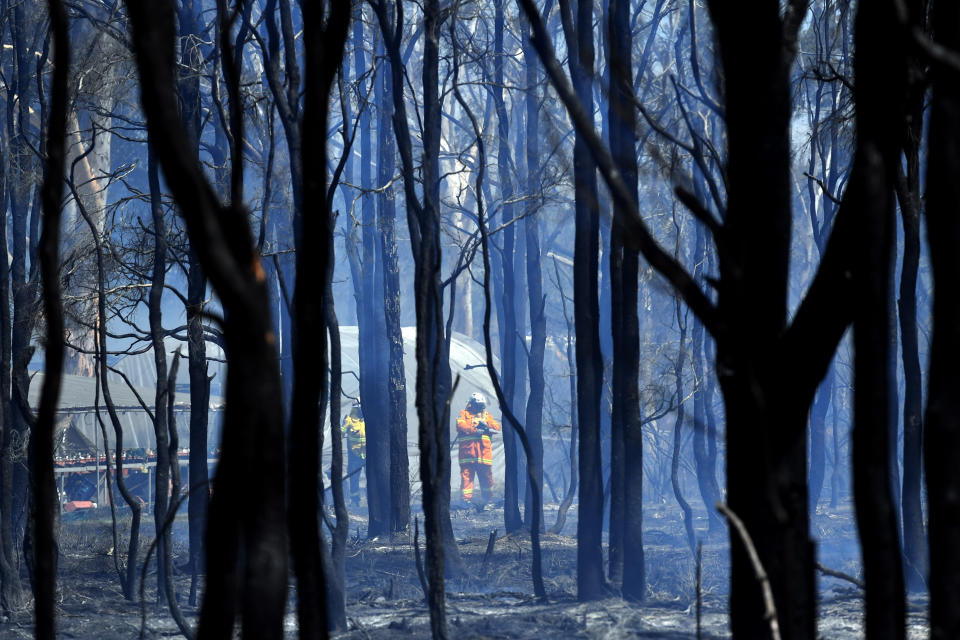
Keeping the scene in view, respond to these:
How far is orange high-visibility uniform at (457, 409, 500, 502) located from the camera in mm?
23859

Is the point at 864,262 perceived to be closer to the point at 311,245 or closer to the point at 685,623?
the point at 311,245

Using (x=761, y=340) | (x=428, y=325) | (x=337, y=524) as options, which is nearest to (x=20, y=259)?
(x=337, y=524)

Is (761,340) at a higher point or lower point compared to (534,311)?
lower

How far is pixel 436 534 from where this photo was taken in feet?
13.1

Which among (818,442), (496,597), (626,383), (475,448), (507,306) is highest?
→ (507,306)

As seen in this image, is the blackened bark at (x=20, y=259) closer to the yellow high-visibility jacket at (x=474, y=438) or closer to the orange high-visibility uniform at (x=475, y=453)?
the yellow high-visibility jacket at (x=474, y=438)

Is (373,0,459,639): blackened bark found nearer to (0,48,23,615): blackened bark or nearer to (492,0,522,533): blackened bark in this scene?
(0,48,23,615): blackened bark

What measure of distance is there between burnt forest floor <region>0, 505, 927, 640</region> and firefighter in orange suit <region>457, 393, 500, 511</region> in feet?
19.2

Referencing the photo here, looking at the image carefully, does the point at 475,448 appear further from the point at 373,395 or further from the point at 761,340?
the point at 761,340

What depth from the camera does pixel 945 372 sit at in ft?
4.01

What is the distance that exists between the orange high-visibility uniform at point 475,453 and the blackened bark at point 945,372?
73.8 ft

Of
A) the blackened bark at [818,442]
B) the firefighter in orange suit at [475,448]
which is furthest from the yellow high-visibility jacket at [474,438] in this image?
the blackened bark at [818,442]

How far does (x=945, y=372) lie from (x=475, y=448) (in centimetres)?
2314

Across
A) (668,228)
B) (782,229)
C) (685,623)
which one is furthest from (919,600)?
(668,228)
